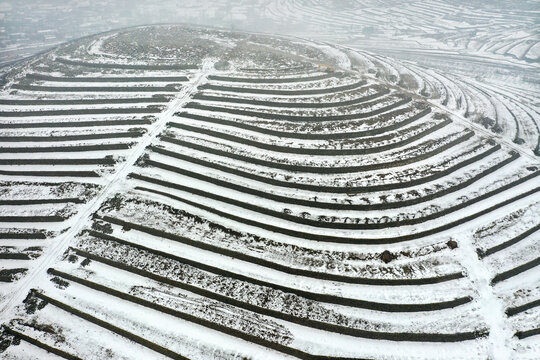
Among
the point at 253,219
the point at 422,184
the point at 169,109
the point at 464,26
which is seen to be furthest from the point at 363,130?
the point at 464,26

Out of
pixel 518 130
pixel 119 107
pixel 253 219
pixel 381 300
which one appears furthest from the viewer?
pixel 119 107

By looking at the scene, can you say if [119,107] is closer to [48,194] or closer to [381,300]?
[48,194]

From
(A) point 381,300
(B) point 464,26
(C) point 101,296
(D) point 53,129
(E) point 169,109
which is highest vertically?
(B) point 464,26

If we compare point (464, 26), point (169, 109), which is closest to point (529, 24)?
point (464, 26)

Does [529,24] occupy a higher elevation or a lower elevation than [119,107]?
higher

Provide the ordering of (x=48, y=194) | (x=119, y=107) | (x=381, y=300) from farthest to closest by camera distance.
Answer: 1. (x=119, y=107)
2. (x=48, y=194)
3. (x=381, y=300)

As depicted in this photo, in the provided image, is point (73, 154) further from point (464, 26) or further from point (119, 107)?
point (464, 26)

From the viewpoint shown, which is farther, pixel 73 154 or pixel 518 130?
pixel 518 130
